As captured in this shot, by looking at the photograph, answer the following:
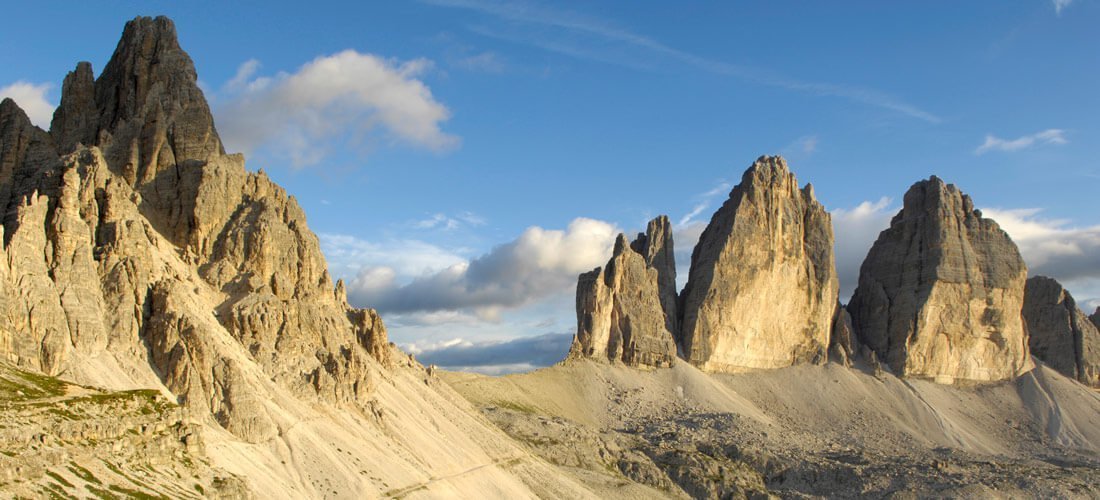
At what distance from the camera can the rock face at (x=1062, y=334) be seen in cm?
18962

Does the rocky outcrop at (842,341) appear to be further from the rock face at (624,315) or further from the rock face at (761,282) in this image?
the rock face at (624,315)

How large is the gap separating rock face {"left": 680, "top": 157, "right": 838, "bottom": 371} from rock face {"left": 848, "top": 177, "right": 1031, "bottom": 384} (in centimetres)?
1131

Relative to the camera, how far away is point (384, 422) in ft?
300

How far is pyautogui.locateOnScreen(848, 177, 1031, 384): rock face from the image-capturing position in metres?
183

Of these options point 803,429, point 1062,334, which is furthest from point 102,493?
point 1062,334

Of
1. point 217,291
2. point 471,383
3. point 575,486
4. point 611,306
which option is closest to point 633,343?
point 611,306

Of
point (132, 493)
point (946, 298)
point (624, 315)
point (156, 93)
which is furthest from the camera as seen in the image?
point (946, 298)

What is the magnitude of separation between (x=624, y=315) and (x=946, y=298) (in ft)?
202

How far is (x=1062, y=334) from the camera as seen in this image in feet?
633

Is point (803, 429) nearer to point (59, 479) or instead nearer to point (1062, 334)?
point (1062, 334)

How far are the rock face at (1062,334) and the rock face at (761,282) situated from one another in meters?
42.7

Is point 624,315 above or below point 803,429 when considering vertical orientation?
above

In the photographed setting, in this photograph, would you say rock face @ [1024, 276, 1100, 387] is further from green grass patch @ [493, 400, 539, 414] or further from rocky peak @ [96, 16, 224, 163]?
rocky peak @ [96, 16, 224, 163]

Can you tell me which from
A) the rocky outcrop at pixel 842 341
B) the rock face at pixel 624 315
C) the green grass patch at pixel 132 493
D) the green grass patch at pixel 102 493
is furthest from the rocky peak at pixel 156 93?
the rocky outcrop at pixel 842 341
